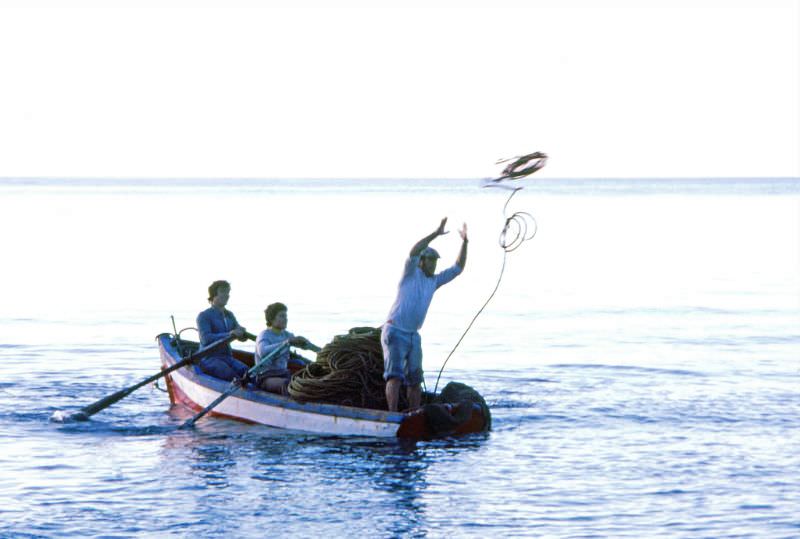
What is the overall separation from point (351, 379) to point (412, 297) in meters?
1.57

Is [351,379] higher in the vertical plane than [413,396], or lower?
higher

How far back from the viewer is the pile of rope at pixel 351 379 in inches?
597

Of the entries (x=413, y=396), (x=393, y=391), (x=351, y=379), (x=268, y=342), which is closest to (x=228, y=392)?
(x=268, y=342)

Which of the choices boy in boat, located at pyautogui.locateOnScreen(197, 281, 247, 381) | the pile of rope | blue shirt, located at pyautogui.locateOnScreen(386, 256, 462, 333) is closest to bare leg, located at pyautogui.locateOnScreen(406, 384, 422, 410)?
the pile of rope

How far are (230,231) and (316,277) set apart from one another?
26.2 meters

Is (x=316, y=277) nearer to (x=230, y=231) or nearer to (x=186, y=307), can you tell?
(x=186, y=307)

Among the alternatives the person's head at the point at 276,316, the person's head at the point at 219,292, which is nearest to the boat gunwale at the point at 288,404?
the person's head at the point at 276,316

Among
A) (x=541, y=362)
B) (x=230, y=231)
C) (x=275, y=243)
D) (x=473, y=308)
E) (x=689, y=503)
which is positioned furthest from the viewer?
(x=230, y=231)

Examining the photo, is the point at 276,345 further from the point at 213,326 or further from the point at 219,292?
the point at 213,326

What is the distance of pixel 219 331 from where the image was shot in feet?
54.1

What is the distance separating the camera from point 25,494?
499 inches

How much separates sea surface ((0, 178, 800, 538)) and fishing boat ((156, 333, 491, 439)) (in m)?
0.16

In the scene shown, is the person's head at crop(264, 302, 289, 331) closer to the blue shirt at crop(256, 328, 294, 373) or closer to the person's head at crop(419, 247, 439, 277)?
the blue shirt at crop(256, 328, 294, 373)

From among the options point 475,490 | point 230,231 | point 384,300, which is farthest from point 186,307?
point 230,231
